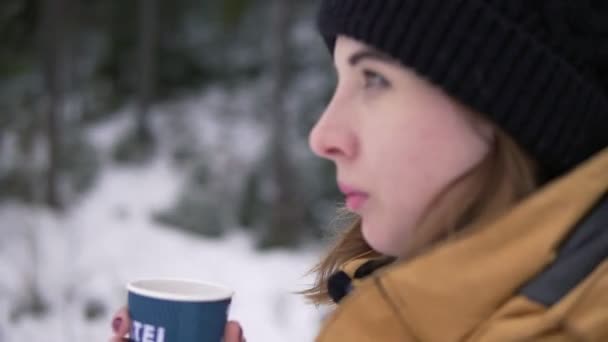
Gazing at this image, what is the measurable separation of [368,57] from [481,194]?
183 millimetres

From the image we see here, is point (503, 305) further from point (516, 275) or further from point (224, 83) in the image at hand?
point (224, 83)

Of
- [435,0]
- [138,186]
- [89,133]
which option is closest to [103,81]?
[89,133]

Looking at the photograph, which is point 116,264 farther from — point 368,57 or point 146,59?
point 368,57

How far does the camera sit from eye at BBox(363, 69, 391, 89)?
0.71 meters

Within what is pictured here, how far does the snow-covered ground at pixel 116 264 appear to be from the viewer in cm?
282

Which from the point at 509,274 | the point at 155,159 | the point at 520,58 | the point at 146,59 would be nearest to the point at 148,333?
the point at 509,274

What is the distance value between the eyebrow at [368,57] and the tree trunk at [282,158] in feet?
11.6

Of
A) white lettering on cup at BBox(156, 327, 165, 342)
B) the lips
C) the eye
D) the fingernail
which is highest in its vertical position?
the eye

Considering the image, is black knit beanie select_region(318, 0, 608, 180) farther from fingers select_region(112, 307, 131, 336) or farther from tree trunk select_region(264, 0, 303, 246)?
tree trunk select_region(264, 0, 303, 246)

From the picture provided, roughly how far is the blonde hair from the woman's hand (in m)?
0.20

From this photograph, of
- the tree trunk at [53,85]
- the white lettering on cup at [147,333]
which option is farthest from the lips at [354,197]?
the tree trunk at [53,85]

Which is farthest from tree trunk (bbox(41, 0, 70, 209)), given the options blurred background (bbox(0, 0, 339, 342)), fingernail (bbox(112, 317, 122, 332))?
fingernail (bbox(112, 317, 122, 332))

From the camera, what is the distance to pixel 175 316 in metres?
0.67

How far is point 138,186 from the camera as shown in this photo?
4.96 metres
